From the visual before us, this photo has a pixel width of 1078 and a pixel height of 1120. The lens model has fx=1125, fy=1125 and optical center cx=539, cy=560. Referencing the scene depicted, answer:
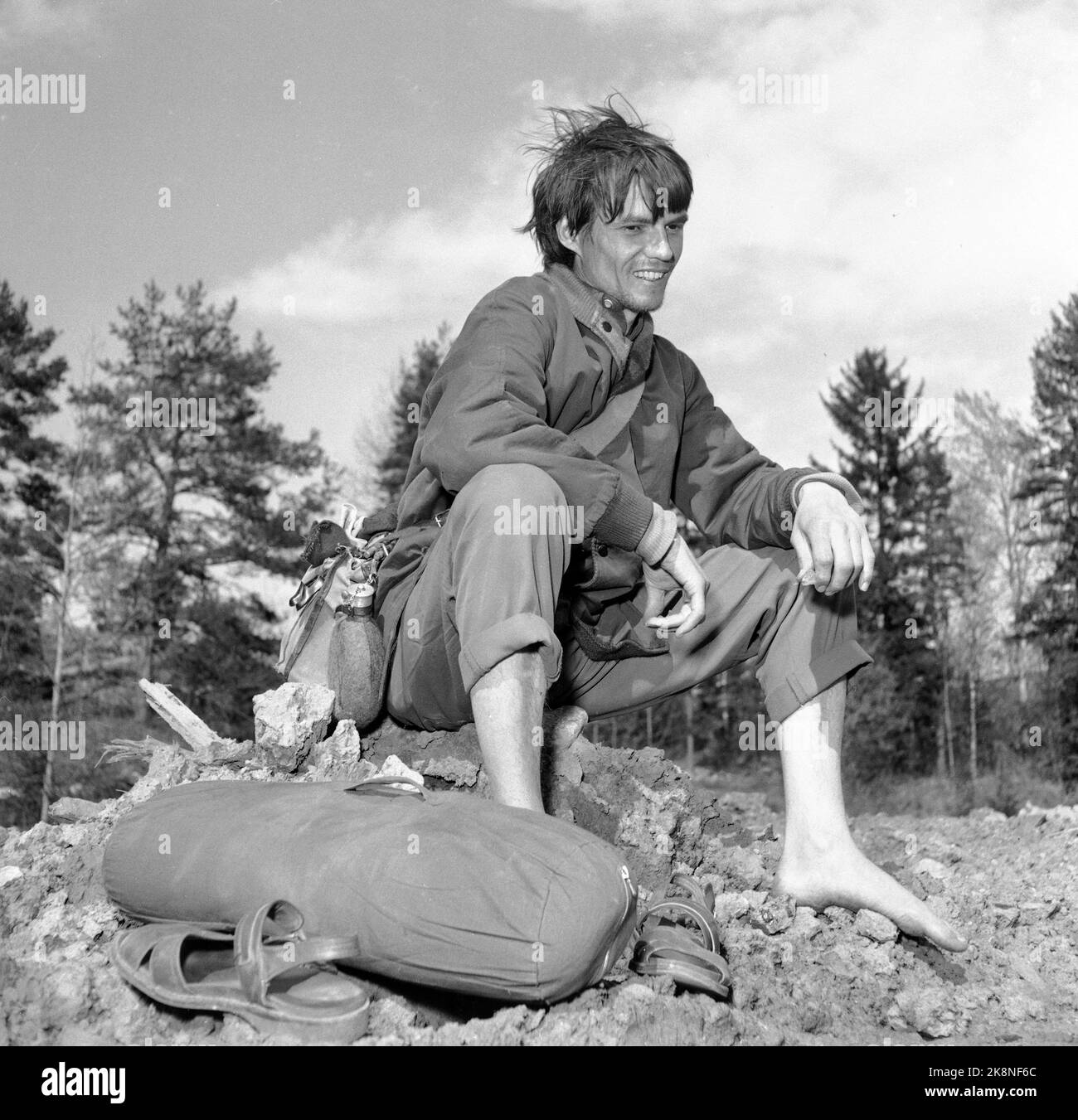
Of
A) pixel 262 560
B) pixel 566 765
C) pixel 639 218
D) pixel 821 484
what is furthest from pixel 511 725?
pixel 262 560

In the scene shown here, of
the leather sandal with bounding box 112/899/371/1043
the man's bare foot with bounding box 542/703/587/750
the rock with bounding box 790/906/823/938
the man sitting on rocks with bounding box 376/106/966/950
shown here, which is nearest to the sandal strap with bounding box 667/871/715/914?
the rock with bounding box 790/906/823/938

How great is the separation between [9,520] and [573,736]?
15226 mm

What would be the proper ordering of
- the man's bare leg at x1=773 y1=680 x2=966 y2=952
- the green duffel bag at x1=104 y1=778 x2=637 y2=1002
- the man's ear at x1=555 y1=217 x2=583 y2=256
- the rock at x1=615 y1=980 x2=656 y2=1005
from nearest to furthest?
the green duffel bag at x1=104 y1=778 x2=637 y2=1002, the rock at x1=615 y1=980 x2=656 y2=1005, the man's bare leg at x1=773 y1=680 x2=966 y2=952, the man's ear at x1=555 y1=217 x2=583 y2=256

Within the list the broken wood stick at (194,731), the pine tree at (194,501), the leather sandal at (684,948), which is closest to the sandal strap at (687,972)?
the leather sandal at (684,948)

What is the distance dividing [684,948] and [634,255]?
189 cm

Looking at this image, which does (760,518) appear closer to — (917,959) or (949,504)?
(917,959)

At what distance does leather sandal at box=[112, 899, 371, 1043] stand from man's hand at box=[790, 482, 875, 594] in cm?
144

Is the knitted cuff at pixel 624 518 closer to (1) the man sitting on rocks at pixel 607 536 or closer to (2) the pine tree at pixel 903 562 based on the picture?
(1) the man sitting on rocks at pixel 607 536

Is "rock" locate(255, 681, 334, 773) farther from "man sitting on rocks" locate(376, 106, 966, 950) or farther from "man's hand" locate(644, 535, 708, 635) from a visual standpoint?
"man's hand" locate(644, 535, 708, 635)

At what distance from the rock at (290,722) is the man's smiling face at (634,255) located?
140 centimetres

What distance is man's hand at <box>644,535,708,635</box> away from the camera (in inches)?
107

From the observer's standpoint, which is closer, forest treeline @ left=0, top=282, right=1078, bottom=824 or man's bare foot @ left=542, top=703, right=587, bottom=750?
man's bare foot @ left=542, top=703, right=587, bottom=750

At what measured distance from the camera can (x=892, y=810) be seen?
19906 mm

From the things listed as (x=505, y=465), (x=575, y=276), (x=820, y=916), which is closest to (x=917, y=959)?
(x=820, y=916)
